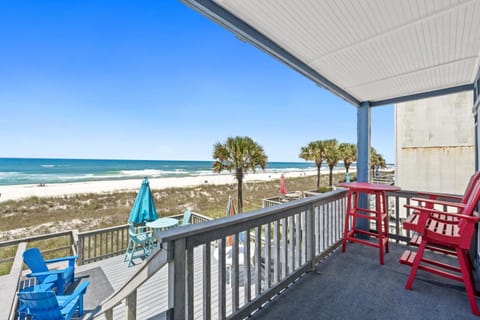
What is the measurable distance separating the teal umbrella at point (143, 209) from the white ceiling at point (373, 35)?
5559 mm

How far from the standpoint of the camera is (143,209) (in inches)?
242

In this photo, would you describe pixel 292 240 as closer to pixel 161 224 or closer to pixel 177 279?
pixel 177 279

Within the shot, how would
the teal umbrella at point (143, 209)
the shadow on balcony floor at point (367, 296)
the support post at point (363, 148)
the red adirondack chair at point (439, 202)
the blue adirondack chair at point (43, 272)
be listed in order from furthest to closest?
the teal umbrella at point (143, 209), the blue adirondack chair at point (43, 272), the support post at point (363, 148), the red adirondack chair at point (439, 202), the shadow on balcony floor at point (367, 296)

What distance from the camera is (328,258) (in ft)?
8.54

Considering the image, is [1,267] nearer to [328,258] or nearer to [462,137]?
[328,258]

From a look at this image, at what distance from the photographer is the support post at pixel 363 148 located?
10.9 feet

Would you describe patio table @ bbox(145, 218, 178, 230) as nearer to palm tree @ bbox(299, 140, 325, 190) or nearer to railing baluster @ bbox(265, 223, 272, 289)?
railing baluster @ bbox(265, 223, 272, 289)

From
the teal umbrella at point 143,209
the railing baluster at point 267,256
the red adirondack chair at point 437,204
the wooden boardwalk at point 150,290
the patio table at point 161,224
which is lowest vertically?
the wooden boardwalk at point 150,290

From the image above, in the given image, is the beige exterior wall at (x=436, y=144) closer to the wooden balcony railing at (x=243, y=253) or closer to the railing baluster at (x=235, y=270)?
the wooden balcony railing at (x=243, y=253)

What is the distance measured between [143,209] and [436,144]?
30.0ft

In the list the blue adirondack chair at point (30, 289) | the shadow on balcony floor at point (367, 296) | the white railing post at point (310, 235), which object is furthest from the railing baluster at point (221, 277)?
the blue adirondack chair at point (30, 289)

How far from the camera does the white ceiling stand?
1397 mm

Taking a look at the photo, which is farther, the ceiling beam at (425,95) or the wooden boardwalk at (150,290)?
the wooden boardwalk at (150,290)

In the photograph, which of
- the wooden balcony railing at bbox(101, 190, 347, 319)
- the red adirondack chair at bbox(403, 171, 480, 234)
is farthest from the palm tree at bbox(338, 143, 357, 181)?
the wooden balcony railing at bbox(101, 190, 347, 319)
